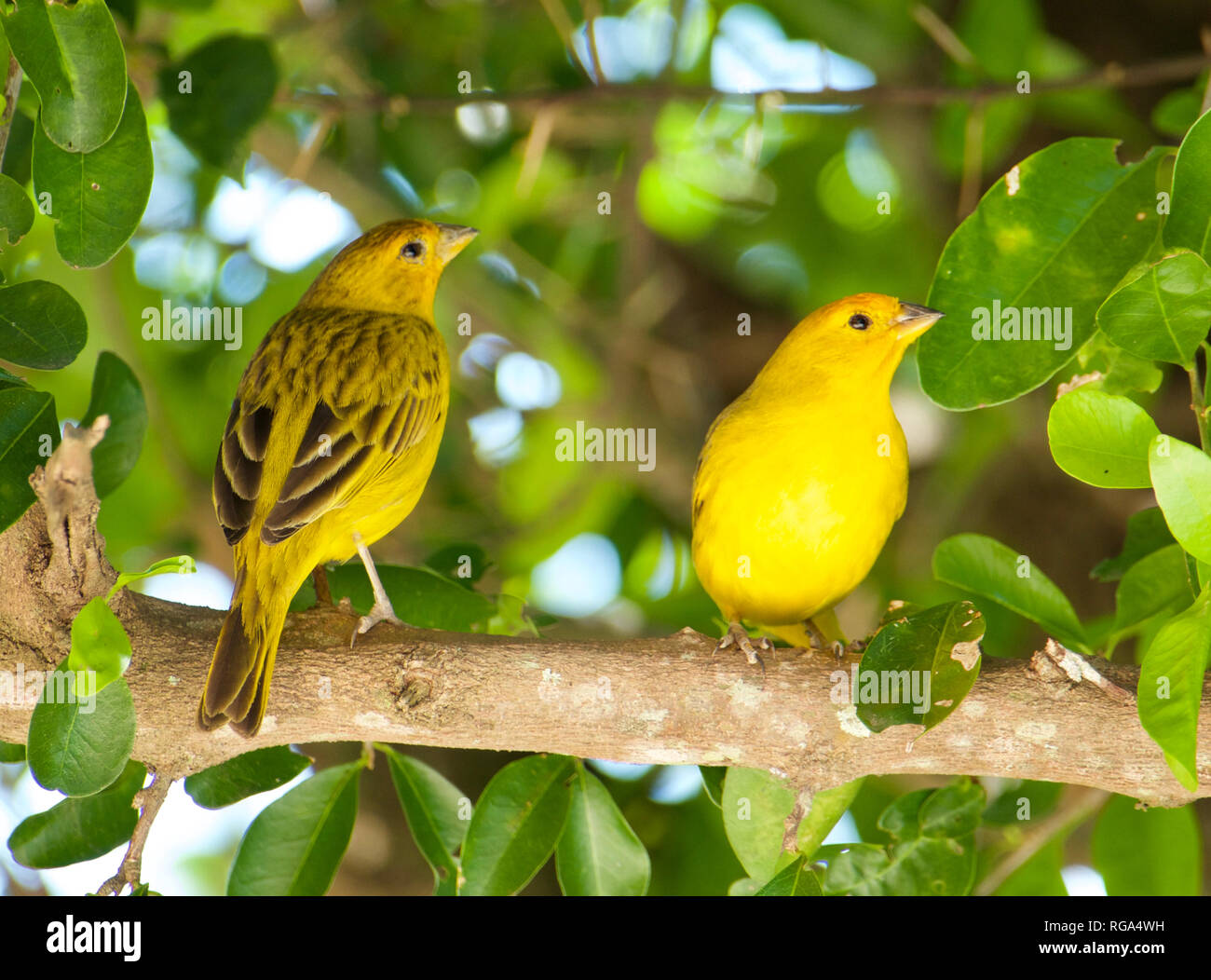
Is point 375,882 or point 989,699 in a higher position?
point 989,699

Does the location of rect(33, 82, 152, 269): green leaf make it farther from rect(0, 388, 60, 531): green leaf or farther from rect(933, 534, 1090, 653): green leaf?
rect(933, 534, 1090, 653): green leaf

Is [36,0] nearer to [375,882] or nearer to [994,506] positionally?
[375,882]

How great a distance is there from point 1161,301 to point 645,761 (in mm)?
1468

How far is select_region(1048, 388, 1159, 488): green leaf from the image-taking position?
232 centimetres

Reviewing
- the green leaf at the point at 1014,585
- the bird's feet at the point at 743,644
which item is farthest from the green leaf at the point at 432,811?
the green leaf at the point at 1014,585

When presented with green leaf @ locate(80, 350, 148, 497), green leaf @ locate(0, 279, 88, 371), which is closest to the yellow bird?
green leaf @ locate(80, 350, 148, 497)

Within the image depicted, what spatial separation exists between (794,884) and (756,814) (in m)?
0.34

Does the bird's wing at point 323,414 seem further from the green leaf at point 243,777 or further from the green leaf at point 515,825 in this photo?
the green leaf at point 515,825

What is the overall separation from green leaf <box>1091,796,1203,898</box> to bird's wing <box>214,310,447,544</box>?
221cm

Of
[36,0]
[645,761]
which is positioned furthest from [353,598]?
[36,0]

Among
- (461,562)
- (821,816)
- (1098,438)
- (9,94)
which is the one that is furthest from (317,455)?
(1098,438)

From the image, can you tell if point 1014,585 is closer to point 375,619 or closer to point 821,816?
point 821,816

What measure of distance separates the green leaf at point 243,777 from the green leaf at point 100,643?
0.81 m

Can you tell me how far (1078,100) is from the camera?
16.3 ft
